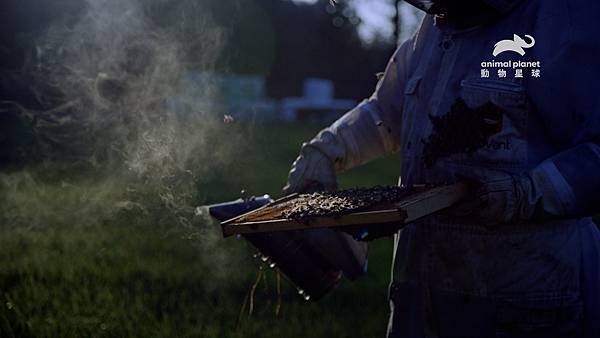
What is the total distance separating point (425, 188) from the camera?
7.79ft

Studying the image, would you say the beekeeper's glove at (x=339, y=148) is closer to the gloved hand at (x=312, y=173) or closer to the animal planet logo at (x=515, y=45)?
the gloved hand at (x=312, y=173)

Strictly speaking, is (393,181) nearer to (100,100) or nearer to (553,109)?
(100,100)

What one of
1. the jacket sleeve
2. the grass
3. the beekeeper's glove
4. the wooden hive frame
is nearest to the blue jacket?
the jacket sleeve

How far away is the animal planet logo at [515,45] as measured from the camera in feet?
7.69

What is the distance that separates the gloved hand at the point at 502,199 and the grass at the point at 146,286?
111 cm

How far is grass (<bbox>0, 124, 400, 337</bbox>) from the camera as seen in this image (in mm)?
3672

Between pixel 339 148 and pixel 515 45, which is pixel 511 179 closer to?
pixel 515 45

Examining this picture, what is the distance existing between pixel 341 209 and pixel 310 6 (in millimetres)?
37944

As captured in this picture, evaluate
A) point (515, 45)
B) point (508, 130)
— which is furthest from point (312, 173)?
point (515, 45)

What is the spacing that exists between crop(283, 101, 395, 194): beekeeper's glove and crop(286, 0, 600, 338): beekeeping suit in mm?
356

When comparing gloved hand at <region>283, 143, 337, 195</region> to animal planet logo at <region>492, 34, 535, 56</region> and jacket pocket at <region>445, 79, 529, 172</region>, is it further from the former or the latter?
animal planet logo at <region>492, 34, 535, 56</region>

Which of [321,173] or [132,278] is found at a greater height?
[321,173]

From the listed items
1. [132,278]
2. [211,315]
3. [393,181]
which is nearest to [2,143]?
[393,181]

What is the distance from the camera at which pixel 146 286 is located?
450 cm
